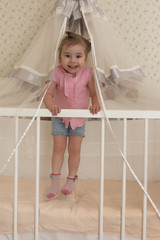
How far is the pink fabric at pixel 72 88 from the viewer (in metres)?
1.81

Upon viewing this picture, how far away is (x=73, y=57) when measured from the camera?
176cm

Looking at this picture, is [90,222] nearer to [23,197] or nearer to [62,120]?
[23,197]

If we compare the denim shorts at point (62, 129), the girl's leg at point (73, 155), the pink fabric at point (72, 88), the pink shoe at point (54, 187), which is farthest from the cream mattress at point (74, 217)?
the pink fabric at point (72, 88)

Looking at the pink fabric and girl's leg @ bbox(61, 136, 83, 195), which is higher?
the pink fabric

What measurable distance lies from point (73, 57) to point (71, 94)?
0.64 ft

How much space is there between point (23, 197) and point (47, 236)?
224mm

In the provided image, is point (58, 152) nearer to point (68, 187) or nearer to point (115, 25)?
point (68, 187)

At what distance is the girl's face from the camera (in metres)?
1.75

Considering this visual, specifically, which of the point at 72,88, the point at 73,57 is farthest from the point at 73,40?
the point at 72,88

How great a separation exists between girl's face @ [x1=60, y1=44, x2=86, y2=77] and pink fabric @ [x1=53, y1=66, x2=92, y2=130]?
46 mm

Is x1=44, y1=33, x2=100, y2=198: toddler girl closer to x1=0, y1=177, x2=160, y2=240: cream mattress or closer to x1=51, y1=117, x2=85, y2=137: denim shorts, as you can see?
x1=51, y1=117, x2=85, y2=137: denim shorts

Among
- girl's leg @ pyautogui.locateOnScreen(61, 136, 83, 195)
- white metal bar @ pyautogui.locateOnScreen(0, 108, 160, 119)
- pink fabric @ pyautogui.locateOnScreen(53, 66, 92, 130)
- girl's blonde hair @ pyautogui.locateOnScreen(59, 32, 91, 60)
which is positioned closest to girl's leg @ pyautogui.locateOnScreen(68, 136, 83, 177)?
girl's leg @ pyautogui.locateOnScreen(61, 136, 83, 195)

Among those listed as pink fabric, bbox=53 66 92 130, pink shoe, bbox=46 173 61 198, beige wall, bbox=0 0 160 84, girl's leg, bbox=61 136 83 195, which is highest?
beige wall, bbox=0 0 160 84

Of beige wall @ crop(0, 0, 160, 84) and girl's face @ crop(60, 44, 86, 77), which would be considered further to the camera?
beige wall @ crop(0, 0, 160, 84)
